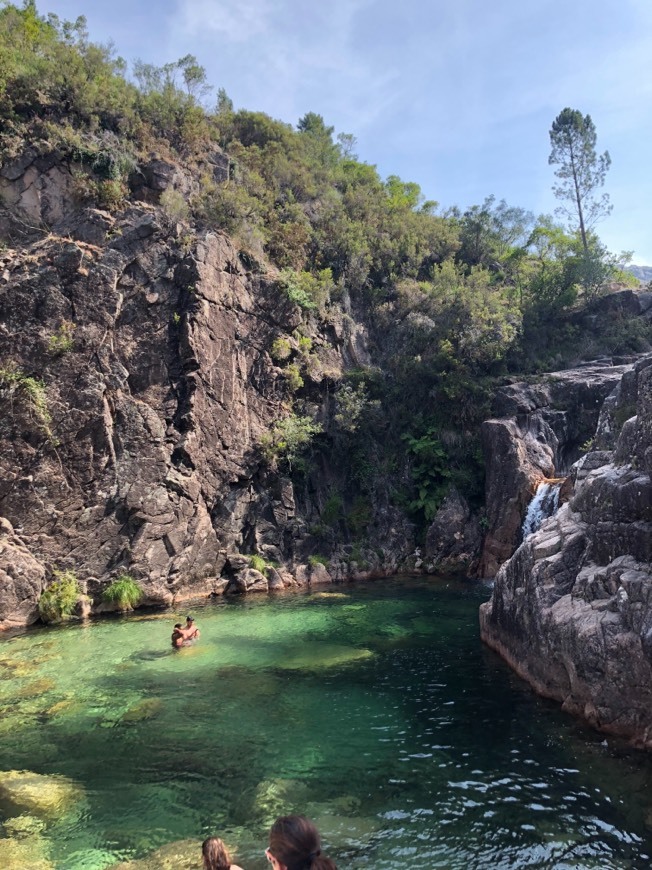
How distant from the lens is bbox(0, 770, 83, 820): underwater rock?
26.5 feet

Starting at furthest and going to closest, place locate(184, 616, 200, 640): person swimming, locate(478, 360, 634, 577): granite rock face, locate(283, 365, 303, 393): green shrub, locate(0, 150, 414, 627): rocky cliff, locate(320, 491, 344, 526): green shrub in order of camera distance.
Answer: locate(283, 365, 303, 393): green shrub → locate(320, 491, 344, 526): green shrub → locate(478, 360, 634, 577): granite rock face → locate(0, 150, 414, 627): rocky cliff → locate(184, 616, 200, 640): person swimming

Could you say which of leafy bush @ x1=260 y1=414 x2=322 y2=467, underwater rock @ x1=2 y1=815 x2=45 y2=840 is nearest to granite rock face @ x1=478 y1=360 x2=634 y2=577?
leafy bush @ x1=260 y1=414 x2=322 y2=467

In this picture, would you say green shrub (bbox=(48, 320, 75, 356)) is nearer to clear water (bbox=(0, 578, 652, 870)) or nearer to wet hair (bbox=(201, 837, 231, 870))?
clear water (bbox=(0, 578, 652, 870))

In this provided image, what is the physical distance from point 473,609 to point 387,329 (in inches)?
840

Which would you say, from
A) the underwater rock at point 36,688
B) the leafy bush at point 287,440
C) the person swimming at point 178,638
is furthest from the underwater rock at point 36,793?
the leafy bush at point 287,440

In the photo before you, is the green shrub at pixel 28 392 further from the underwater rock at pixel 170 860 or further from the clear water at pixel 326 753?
the underwater rock at pixel 170 860

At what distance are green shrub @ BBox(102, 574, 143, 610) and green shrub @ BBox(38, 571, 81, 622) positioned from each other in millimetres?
1044

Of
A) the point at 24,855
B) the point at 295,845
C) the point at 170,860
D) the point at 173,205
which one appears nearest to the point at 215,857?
the point at 295,845

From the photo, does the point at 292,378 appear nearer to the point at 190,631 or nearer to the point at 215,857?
the point at 190,631

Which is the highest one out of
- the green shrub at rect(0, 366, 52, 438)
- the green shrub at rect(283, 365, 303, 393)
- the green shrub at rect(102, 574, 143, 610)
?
the green shrub at rect(283, 365, 303, 393)

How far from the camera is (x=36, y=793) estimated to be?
8.48m

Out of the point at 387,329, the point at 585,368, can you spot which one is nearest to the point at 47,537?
the point at 387,329

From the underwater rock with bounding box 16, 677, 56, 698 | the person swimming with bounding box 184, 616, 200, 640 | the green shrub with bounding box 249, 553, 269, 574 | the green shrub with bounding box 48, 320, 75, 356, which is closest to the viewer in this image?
the underwater rock with bounding box 16, 677, 56, 698

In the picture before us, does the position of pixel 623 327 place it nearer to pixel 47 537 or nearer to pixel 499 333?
pixel 499 333
